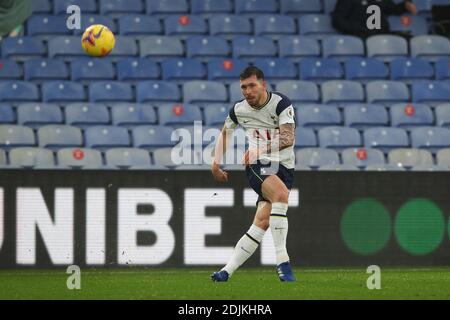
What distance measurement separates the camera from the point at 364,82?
15836 millimetres

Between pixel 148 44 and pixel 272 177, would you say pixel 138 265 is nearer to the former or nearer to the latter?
pixel 272 177

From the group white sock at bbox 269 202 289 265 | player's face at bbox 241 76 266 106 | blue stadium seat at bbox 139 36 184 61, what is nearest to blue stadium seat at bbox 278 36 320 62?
blue stadium seat at bbox 139 36 184 61

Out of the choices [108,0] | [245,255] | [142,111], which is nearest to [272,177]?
[245,255]

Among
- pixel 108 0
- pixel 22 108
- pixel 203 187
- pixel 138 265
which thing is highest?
pixel 108 0

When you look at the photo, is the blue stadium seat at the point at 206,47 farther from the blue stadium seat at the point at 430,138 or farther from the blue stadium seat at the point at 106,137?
the blue stadium seat at the point at 430,138

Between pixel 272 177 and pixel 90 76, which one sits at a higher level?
pixel 90 76

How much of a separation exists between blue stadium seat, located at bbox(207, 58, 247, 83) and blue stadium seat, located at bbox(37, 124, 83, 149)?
93.8 inches

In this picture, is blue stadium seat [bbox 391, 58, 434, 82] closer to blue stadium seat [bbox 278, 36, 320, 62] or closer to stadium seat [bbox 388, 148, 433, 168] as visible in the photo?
blue stadium seat [bbox 278, 36, 320, 62]

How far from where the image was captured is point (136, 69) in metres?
15.6

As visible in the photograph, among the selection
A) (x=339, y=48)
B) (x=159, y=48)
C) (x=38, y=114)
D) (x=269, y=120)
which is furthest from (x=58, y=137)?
(x=269, y=120)

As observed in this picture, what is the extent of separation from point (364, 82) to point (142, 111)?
3366mm

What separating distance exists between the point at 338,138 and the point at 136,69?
10.3ft

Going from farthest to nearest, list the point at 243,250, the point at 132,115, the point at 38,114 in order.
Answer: the point at 132,115, the point at 38,114, the point at 243,250

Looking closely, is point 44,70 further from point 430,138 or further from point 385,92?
point 430,138
